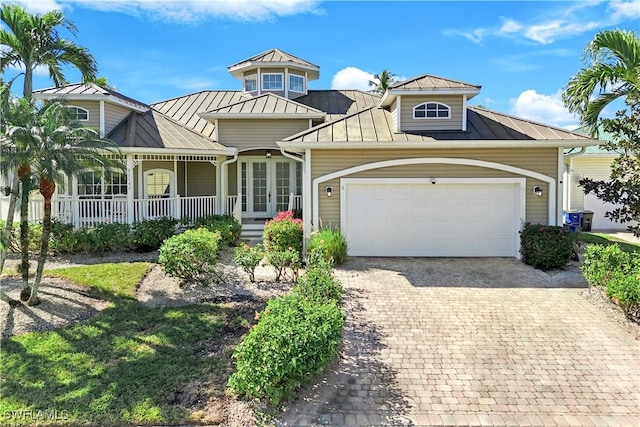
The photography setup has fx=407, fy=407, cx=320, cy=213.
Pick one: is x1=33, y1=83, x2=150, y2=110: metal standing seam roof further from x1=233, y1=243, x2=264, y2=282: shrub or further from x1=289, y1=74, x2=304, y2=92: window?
x1=233, y1=243, x2=264, y2=282: shrub

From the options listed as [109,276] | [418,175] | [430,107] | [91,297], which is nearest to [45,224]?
[91,297]

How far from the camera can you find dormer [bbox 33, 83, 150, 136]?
13.7 meters

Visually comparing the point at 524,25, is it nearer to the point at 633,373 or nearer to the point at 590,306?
the point at 590,306

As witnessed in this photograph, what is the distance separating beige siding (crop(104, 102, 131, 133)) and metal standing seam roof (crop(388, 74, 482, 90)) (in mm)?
9755

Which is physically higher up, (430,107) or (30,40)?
(30,40)

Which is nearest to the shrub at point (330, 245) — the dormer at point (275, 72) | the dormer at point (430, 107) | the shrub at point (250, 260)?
the shrub at point (250, 260)

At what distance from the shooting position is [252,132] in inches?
Result: 618

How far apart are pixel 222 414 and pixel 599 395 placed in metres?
4.36

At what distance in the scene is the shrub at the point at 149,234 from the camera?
11.9 m

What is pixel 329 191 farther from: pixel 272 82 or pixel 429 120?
pixel 272 82

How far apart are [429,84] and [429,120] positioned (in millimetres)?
1070

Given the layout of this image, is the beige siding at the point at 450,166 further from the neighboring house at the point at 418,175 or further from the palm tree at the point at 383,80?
the palm tree at the point at 383,80

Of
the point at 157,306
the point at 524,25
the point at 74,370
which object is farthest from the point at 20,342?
the point at 524,25

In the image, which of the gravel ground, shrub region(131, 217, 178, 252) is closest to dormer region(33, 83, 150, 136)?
shrub region(131, 217, 178, 252)
